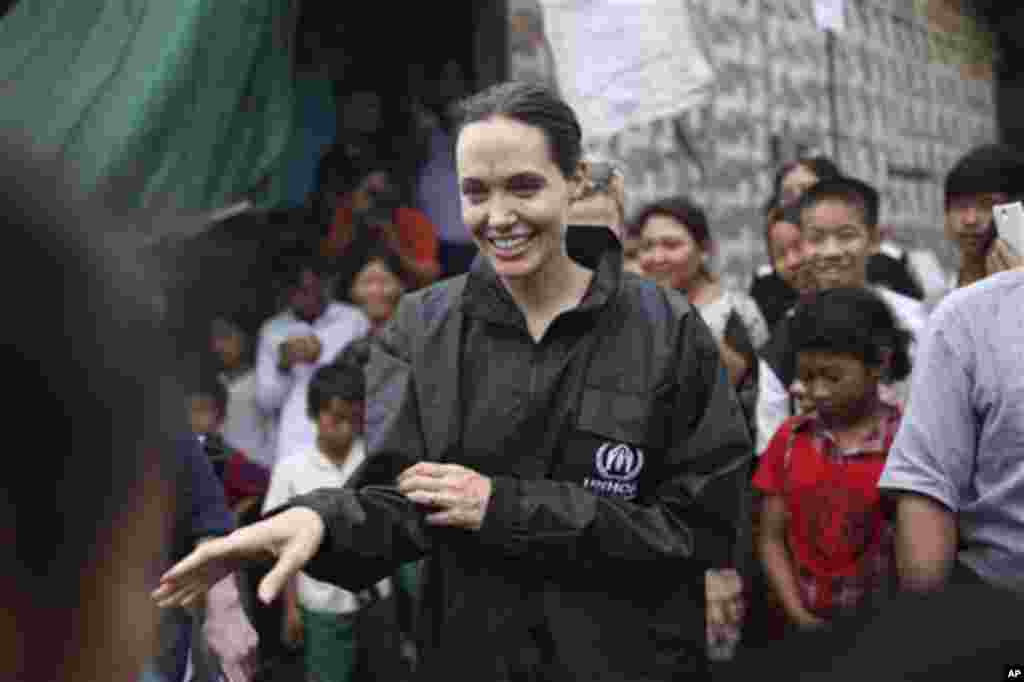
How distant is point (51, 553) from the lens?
40.0 inches

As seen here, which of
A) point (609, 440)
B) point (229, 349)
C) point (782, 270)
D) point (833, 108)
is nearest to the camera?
point (609, 440)

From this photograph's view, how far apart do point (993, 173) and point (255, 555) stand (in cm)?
288

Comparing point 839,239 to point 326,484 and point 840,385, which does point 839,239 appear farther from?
point 326,484

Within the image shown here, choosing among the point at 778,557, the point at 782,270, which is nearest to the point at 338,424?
the point at 782,270

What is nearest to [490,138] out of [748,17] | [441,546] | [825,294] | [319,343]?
[441,546]

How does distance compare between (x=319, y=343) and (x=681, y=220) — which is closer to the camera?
(x=681, y=220)

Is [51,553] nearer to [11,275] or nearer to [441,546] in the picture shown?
[11,275]

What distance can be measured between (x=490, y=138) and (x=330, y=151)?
5.17 meters

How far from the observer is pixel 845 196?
501 centimetres

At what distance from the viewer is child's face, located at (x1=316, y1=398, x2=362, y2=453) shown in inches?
221

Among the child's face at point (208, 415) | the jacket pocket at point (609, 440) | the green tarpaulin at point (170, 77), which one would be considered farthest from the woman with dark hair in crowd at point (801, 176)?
the jacket pocket at point (609, 440)

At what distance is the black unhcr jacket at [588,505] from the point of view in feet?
9.39

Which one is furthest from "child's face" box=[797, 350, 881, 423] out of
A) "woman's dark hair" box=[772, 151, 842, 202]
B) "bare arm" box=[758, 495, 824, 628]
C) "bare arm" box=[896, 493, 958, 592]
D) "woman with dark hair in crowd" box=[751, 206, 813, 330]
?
"woman's dark hair" box=[772, 151, 842, 202]

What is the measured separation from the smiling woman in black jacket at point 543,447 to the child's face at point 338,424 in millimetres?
2527
